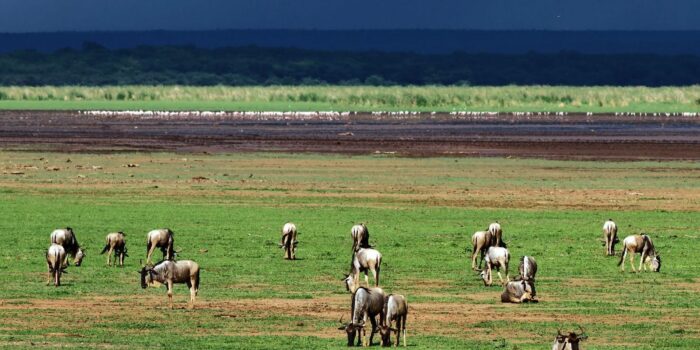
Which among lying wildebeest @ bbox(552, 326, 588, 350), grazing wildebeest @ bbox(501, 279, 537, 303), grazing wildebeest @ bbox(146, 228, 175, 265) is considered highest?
grazing wildebeest @ bbox(146, 228, 175, 265)

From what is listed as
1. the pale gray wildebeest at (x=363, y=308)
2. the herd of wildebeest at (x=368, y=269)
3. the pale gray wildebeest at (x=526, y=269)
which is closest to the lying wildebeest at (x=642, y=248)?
the herd of wildebeest at (x=368, y=269)

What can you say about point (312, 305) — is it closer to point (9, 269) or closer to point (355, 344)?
point (355, 344)

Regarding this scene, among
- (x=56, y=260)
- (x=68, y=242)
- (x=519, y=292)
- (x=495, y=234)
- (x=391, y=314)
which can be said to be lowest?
(x=519, y=292)

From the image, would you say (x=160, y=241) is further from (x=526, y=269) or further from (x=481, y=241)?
(x=526, y=269)

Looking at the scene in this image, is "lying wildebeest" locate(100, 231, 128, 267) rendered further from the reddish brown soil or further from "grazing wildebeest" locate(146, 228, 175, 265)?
the reddish brown soil

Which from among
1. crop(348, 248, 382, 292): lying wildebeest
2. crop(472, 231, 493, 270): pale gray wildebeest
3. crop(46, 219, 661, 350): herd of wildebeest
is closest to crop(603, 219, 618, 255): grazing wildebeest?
crop(46, 219, 661, 350): herd of wildebeest

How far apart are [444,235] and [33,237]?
29.1ft

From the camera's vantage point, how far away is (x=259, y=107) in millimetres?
159250

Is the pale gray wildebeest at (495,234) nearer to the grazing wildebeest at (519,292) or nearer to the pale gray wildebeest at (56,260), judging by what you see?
the grazing wildebeest at (519,292)

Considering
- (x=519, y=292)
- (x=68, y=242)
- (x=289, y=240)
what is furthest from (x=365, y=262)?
(x=68, y=242)

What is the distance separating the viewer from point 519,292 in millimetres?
24625

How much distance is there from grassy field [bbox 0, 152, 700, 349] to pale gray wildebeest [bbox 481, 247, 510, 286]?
0.24 m

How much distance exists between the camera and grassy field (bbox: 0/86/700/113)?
158750mm

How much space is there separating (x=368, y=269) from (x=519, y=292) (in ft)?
8.49
